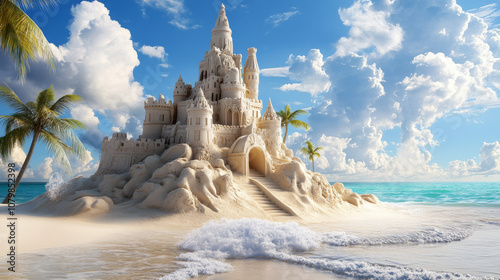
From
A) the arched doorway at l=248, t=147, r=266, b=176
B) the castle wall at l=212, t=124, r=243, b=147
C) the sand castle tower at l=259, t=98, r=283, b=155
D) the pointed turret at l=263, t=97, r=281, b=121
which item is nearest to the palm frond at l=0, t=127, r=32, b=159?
the castle wall at l=212, t=124, r=243, b=147

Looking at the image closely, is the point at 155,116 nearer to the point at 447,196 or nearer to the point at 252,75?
the point at 252,75

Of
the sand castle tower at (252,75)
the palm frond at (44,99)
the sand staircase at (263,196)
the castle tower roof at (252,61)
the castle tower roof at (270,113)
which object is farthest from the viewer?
the castle tower roof at (252,61)

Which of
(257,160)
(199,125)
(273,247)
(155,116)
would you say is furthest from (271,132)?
(273,247)

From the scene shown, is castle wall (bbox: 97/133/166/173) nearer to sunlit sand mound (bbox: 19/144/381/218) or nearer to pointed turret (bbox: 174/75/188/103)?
sunlit sand mound (bbox: 19/144/381/218)

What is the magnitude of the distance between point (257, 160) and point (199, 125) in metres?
5.56

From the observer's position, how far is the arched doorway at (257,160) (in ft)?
89.6

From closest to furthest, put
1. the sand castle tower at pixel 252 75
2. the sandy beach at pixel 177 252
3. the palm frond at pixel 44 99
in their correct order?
the sandy beach at pixel 177 252, the palm frond at pixel 44 99, the sand castle tower at pixel 252 75

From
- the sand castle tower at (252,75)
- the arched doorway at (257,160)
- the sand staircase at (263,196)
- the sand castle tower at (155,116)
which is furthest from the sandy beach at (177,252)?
the sand castle tower at (252,75)

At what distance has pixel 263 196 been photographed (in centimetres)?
2377

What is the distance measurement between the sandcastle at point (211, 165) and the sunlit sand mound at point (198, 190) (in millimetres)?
61

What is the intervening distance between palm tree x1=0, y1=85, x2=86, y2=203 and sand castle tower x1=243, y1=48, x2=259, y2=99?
17.8 meters

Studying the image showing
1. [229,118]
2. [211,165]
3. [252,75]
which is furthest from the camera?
[252,75]

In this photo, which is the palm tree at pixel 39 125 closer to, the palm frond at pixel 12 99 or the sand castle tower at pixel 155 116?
the palm frond at pixel 12 99

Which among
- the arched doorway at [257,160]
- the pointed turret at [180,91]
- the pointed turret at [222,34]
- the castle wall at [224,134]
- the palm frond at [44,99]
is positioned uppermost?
the pointed turret at [222,34]
